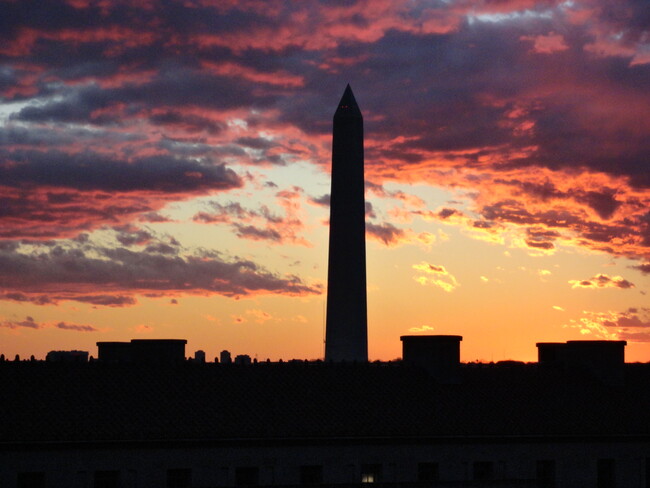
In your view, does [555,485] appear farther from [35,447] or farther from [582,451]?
[35,447]

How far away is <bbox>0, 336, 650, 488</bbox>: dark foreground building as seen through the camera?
46.1m

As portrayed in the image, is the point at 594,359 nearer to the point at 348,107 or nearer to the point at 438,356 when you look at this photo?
the point at 438,356

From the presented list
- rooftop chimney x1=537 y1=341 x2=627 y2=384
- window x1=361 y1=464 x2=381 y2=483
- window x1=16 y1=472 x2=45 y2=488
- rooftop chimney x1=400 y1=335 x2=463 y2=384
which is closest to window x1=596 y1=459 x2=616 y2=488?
rooftop chimney x1=400 y1=335 x2=463 y2=384

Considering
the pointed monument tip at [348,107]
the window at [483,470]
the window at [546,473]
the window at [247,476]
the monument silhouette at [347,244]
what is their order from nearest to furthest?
the window at [247,476] → the window at [483,470] → the window at [546,473] → the monument silhouette at [347,244] → the pointed monument tip at [348,107]

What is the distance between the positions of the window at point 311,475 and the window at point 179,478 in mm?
4817

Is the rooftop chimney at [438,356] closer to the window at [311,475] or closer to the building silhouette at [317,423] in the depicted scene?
the building silhouette at [317,423]

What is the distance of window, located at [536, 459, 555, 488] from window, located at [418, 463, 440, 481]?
5.51 metres

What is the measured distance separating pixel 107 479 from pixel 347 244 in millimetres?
39640

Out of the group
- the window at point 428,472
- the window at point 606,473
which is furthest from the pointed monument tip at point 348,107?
the window at point 428,472

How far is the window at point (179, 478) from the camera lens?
154 feet

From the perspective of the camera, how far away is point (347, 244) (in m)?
83.2

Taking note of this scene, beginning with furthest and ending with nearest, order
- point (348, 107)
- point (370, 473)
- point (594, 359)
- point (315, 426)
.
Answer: point (348, 107), point (594, 359), point (370, 473), point (315, 426)

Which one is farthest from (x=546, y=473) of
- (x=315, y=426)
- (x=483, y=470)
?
(x=315, y=426)

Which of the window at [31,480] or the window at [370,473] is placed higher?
the window at [370,473]
